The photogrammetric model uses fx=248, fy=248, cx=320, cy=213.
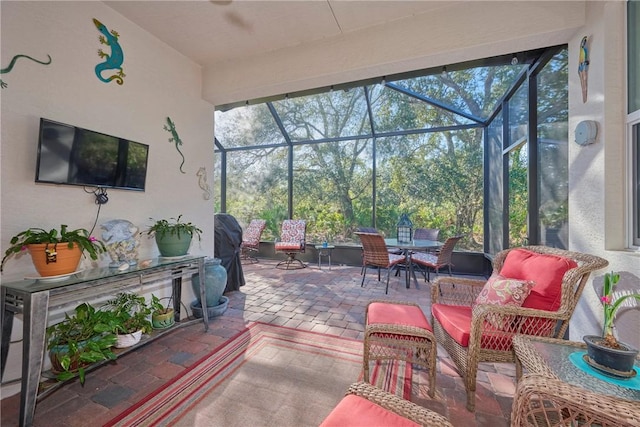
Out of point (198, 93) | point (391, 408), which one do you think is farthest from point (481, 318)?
point (198, 93)

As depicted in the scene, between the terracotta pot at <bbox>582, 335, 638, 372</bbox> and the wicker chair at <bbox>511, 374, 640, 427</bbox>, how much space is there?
0.59 ft

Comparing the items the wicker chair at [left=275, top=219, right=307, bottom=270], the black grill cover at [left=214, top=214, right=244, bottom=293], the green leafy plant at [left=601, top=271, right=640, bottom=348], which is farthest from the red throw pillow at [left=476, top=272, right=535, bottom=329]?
the wicker chair at [left=275, top=219, right=307, bottom=270]

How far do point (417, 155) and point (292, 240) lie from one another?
320cm

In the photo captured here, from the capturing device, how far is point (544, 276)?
5.45 feet

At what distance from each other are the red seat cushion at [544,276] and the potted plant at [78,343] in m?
2.85

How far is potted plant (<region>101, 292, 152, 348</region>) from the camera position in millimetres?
1854

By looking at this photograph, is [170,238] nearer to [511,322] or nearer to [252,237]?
[511,322]

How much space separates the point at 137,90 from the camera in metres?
2.42

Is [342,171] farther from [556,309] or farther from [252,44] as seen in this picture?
[556,309]

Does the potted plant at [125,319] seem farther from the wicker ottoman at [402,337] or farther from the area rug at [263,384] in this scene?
the wicker ottoman at [402,337]

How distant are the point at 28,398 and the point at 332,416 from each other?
1711 millimetres

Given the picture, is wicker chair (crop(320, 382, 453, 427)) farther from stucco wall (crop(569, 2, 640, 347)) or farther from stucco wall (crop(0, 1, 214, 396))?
stucco wall (crop(0, 1, 214, 396))

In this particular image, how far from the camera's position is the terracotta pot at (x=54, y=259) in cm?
153

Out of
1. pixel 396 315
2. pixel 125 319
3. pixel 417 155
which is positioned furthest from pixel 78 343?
pixel 417 155
